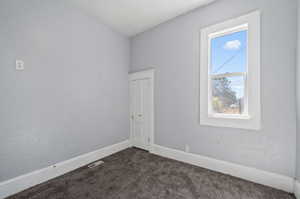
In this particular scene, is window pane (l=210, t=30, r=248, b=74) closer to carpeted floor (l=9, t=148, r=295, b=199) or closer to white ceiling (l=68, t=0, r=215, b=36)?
white ceiling (l=68, t=0, r=215, b=36)

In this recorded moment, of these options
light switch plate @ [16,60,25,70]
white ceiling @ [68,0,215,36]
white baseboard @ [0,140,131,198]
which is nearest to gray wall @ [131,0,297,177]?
white ceiling @ [68,0,215,36]

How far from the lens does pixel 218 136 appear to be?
2166mm

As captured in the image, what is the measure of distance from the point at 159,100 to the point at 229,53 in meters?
1.67

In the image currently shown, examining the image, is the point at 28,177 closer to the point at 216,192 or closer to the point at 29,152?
the point at 29,152

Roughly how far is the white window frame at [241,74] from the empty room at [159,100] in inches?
0.6

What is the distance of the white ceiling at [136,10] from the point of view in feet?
7.39

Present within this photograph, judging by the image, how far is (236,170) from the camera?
1978 mm

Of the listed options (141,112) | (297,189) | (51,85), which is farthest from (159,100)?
(297,189)

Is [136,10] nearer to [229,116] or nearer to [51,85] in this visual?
[51,85]

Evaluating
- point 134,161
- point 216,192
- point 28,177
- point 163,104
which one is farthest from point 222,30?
point 28,177

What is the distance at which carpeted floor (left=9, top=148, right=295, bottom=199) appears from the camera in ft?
5.34

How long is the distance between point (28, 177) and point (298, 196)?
376 cm

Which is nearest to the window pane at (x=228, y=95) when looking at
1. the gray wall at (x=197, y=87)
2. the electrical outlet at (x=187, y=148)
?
the gray wall at (x=197, y=87)

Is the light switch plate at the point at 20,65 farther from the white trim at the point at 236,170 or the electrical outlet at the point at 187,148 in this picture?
the electrical outlet at the point at 187,148
